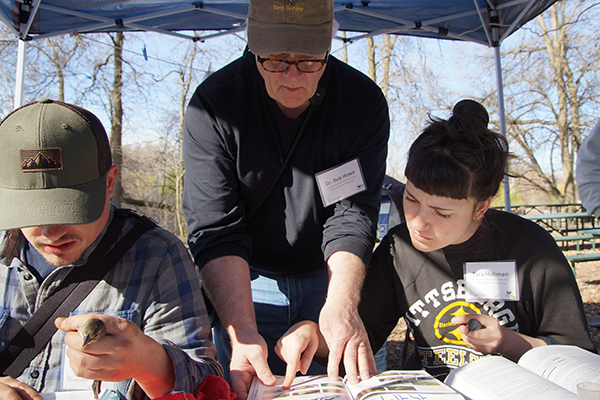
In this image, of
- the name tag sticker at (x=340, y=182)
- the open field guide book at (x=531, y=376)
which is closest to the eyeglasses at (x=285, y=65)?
the name tag sticker at (x=340, y=182)

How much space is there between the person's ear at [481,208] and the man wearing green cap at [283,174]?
0.34 meters

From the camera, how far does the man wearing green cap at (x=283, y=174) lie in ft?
4.47

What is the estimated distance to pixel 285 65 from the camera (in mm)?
1407

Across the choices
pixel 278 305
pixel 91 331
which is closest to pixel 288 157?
pixel 278 305

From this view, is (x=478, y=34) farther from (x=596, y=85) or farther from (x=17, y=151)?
(x=596, y=85)

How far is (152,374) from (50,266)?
1.67 ft

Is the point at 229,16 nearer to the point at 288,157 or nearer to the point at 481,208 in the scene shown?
the point at 288,157

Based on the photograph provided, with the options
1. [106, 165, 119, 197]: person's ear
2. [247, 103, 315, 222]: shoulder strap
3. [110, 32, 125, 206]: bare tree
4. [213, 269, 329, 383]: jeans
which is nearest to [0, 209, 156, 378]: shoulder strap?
[106, 165, 119, 197]: person's ear

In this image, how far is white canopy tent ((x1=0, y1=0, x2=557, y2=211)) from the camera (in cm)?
366

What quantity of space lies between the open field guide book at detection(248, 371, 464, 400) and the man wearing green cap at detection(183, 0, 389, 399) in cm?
24

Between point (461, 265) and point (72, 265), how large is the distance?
1.22m

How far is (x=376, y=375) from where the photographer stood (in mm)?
1085

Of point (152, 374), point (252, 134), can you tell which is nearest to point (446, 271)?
point (252, 134)

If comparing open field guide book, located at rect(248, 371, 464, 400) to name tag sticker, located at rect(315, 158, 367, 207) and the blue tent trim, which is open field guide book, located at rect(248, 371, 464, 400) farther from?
the blue tent trim
